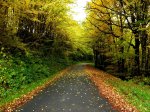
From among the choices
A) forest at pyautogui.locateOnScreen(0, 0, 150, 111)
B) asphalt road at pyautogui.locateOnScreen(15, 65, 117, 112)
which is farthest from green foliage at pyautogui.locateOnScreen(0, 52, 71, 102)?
asphalt road at pyautogui.locateOnScreen(15, 65, 117, 112)

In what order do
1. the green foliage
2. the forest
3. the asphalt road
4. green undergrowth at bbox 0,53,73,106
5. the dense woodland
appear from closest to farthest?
1. the asphalt road
2. green undergrowth at bbox 0,53,73,106
3. the green foliage
4. the forest
5. the dense woodland

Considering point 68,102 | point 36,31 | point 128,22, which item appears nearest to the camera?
point 68,102

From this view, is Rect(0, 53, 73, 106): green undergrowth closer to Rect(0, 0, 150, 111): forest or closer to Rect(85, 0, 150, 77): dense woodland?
Rect(0, 0, 150, 111): forest

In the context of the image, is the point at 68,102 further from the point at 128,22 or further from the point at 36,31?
the point at 36,31

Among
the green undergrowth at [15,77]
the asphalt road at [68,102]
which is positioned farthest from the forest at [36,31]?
the asphalt road at [68,102]

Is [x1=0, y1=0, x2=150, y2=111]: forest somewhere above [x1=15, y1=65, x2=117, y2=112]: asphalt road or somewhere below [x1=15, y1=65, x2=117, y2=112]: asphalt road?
above

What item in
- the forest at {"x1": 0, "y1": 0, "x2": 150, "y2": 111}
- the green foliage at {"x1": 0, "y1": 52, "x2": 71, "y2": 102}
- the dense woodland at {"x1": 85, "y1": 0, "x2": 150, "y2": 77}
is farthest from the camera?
the dense woodland at {"x1": 85, "y1": 0, "x2": 150, "y2": 77}

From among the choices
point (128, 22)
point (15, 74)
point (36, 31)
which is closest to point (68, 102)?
point (15, 74)

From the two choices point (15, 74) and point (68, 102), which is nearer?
point (68, 102)

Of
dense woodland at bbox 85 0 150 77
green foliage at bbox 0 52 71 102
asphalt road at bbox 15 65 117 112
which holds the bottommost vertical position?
asphalt road at bbox 15 65 117 112

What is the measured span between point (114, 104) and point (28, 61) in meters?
14.9

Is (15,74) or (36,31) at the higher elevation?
(36,31)

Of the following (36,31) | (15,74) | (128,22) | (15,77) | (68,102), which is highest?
(128,22)

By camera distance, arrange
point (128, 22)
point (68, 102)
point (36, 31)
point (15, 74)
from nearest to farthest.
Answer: point (68, 102)
point (15, 74)
point (128, 22)
point (36, 31)
